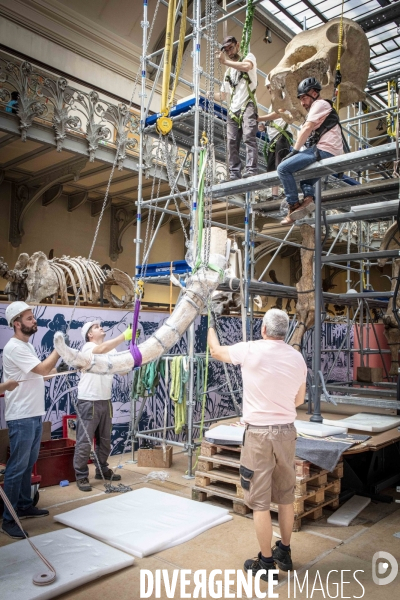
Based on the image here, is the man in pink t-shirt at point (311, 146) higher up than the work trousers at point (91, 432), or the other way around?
the man in pink t-shirt at point (311, 146)

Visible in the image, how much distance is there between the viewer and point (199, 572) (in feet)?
13.1

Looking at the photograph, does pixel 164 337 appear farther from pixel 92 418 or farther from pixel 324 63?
pixel 324 63

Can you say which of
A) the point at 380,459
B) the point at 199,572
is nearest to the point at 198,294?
the point at 199,572

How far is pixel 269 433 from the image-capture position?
3.84 m

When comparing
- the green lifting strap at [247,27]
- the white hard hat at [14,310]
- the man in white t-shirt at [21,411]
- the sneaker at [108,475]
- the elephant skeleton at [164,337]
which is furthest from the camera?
the sneaker at [108,475]

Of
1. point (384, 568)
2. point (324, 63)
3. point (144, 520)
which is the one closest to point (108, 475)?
point (144, 520)

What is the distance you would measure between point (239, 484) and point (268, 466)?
155 centimetres

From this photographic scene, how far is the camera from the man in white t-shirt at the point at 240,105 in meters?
6.27

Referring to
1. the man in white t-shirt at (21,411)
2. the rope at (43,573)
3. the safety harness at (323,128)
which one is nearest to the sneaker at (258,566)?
the rope at (43,573)

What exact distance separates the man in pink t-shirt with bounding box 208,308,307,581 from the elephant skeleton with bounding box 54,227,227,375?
0.68 m

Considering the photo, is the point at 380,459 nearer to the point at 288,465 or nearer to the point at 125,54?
the point at 288,465

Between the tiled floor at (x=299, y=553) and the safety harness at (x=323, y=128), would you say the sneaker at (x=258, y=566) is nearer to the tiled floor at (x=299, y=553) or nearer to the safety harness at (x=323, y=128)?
the tiled floor at (x=299, y=553)

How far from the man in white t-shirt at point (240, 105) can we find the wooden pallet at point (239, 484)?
3.66 meters

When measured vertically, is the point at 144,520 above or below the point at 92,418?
below
